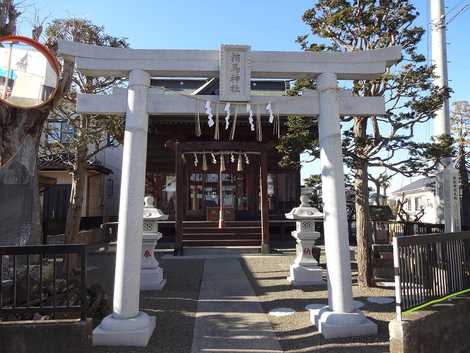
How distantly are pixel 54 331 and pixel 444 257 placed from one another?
5.25 metres

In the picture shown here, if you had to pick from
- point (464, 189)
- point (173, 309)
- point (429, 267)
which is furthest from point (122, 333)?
point (464, 189)

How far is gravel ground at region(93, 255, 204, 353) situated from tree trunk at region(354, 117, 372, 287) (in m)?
3.69

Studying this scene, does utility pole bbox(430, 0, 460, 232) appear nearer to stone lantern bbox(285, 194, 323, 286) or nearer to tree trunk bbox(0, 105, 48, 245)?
stone lantern bbox(285, 194, 323, 286)

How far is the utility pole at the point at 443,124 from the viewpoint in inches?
326

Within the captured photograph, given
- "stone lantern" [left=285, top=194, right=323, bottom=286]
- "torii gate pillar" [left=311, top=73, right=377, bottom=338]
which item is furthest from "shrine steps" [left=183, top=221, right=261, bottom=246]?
"torii gate pillar" [left=311, top=73, right=377, bottom=338]

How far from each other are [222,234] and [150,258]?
23.1 ft

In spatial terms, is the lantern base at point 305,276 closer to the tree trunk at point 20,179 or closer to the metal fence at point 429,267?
the metal fence at point 429,267

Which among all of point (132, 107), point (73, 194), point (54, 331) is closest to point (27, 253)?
point (54, 331)

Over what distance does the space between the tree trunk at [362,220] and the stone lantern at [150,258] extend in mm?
4635

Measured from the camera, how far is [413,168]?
897cm

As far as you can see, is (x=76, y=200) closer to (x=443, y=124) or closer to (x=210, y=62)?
(x=210, y=62)

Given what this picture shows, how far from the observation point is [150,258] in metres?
9.77

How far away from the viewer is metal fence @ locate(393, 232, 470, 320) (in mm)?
4785

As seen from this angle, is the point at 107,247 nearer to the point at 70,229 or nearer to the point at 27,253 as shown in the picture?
the point at 70,229
